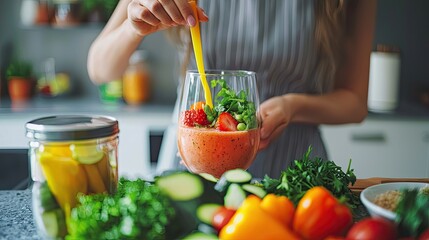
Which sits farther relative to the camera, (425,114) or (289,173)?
(425,114)

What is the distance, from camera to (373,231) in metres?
0.69

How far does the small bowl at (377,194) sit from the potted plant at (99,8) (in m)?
2.06

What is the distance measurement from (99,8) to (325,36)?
5.34 feet

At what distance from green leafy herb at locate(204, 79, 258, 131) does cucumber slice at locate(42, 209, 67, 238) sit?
309mm

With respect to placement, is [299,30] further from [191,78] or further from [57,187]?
[57,187]

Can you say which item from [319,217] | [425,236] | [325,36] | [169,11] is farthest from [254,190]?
[325,36]

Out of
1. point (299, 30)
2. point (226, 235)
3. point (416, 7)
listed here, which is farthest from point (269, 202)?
point (416, 7)

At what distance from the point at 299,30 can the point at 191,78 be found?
1.61ft

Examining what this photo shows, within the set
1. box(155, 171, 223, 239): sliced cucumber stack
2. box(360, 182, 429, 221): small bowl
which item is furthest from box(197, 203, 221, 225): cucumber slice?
box(360, 182, 429, 221): small bowl

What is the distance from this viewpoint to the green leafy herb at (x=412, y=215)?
0.72m

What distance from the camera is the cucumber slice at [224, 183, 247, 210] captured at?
80 cm

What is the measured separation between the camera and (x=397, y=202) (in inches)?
32.4

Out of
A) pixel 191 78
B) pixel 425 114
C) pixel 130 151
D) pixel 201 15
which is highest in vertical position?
pixel 201 15

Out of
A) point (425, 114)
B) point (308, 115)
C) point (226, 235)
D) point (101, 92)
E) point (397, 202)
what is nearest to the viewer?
point (226, 235)
